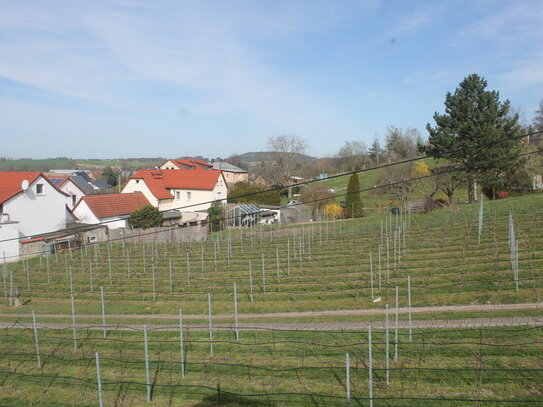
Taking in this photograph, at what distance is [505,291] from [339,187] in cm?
4717

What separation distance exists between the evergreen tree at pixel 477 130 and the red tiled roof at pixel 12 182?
24488mm

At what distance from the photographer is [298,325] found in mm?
11336

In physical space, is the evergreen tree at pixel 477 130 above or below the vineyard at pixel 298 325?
above

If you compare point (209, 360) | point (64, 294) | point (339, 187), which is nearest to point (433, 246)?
point (209, 360)

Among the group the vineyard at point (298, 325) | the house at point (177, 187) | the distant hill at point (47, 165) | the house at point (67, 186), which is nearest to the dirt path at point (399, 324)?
the vineyard at point (298, 325)

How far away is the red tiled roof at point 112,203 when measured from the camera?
3083 cm

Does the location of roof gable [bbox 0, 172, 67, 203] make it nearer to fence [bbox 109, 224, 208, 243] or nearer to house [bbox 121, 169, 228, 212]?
fence [bbox 109, 224, 208, 243]

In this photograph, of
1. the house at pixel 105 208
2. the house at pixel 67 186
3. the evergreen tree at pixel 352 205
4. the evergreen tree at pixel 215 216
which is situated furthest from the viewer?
the house at pixel 67 186

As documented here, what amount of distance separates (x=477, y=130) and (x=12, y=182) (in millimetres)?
28468

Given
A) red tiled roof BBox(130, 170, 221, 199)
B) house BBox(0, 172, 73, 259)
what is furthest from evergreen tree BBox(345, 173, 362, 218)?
house BBox(0, 172, 73, 259)

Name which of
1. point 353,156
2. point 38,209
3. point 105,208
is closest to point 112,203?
point 105,208

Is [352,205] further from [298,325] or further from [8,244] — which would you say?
[298,325]

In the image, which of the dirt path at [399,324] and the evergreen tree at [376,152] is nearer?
the dirt path at [399,324]

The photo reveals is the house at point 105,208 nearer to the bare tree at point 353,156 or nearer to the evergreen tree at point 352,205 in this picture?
the evergreen tree at point 352,205
